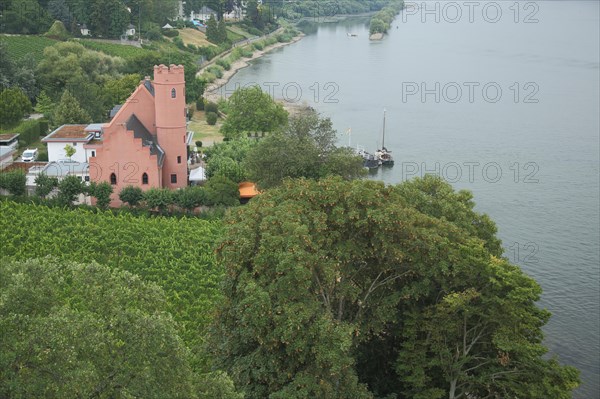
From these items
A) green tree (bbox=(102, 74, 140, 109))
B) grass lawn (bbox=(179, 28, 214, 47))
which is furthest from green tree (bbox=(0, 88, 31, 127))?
grass lawn (bbox=(179, 28, 214, 47))

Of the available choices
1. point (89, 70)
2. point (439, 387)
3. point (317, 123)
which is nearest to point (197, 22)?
point (89, 70)

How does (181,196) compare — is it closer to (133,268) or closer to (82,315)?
(133,268)

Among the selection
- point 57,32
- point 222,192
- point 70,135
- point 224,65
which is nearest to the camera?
point 222,192

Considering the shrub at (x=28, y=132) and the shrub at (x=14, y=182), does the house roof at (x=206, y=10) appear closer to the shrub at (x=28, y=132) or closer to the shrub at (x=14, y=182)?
the shrub at (x=28, y=132)

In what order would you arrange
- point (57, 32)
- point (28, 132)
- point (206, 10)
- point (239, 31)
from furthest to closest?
point (206, 10) < point (239, 31) < point (57, 32) < point (28, 132)

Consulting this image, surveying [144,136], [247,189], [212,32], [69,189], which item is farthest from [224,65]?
[69,189]

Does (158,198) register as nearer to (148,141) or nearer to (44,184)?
(148,141)
